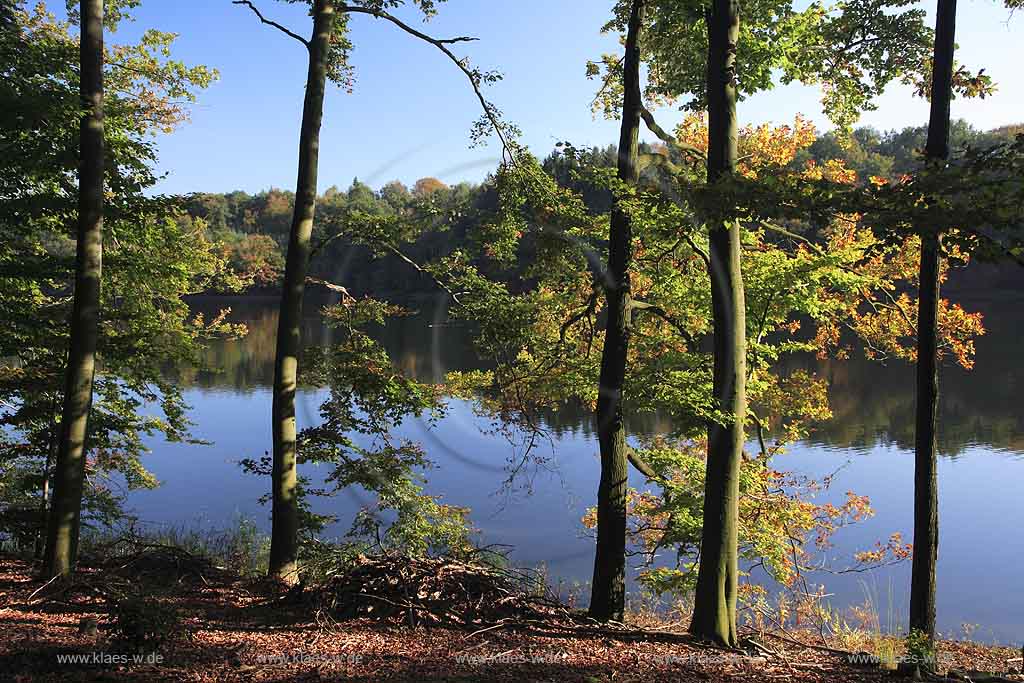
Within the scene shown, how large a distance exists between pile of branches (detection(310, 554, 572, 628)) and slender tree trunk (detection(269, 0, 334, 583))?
7.22ft

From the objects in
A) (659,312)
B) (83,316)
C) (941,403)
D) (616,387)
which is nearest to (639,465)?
(616,387)

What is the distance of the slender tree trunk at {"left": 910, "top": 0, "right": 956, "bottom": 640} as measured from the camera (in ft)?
25.9

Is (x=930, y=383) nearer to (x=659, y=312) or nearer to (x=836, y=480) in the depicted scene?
(x=659, y=312)

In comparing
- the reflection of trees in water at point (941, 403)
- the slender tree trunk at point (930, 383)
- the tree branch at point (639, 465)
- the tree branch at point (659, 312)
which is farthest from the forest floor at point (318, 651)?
the reflection of trees in water at point (941, 403)

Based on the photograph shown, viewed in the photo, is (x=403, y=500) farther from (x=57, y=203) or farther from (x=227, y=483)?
(x=227, y=483)

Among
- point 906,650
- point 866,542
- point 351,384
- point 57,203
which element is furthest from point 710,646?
point 866,542

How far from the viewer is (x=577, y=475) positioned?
20016mm

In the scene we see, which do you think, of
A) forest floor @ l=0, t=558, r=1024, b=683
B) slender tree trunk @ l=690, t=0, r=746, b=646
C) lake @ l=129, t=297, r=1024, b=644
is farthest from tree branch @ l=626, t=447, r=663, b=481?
forest floor @ l=0, t=558, r=1024, b=683

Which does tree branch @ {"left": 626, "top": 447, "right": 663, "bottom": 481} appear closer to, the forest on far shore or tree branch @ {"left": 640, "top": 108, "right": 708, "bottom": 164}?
tree branch @ {"left": 640, "top": 108, "right": 708, "bottom": 164}

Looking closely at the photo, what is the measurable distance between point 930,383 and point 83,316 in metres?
9.26

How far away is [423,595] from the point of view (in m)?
6.88

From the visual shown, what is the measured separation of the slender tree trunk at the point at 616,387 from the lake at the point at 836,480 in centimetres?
186

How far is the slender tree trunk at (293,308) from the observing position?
9.02 m

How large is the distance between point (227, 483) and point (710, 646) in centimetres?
1592
